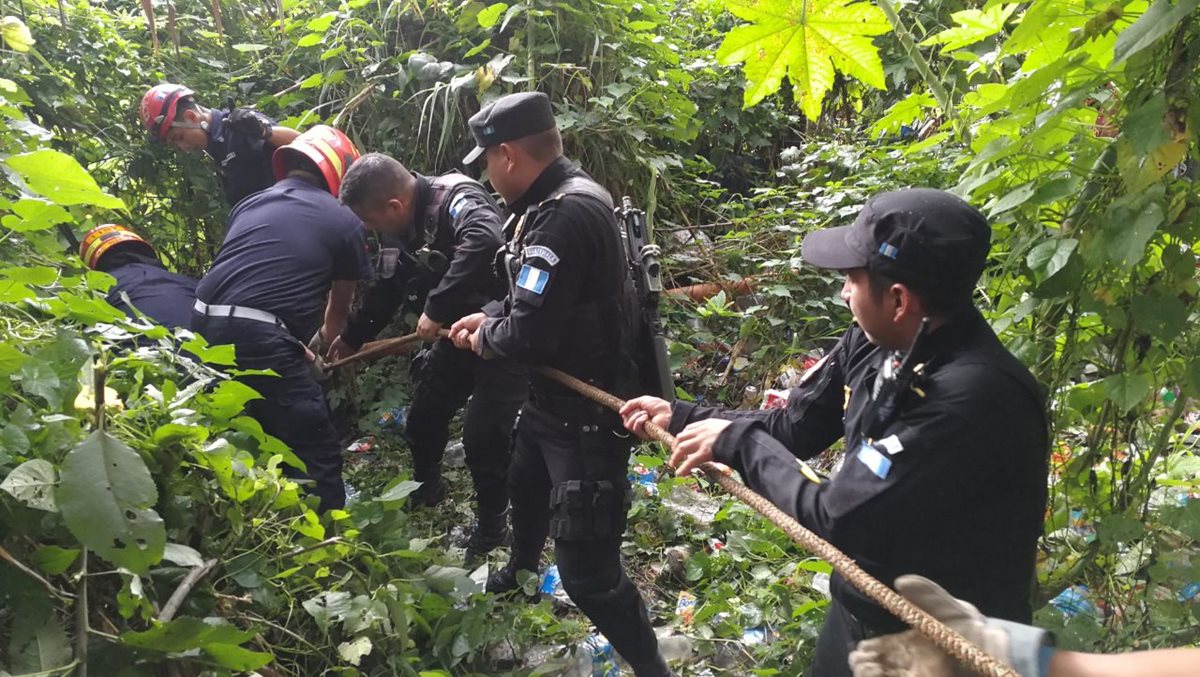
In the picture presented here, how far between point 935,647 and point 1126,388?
0.89 m

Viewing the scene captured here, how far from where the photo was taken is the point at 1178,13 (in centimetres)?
112

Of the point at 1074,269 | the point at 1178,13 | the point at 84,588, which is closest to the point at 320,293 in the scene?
the point at 84,588

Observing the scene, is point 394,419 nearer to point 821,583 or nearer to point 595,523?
point 595,523

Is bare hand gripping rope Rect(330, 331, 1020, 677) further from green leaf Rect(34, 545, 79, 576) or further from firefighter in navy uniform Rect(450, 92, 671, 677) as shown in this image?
green leaf Rect(34, 545, 79, 576)

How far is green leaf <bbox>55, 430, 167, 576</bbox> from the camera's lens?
3.65 feet

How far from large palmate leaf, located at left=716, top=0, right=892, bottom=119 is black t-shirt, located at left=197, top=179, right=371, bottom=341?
210 cm

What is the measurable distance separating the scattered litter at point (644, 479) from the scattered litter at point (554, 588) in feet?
2.24

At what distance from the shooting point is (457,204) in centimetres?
312

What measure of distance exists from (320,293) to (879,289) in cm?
251

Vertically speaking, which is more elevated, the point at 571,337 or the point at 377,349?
the point at 571,337

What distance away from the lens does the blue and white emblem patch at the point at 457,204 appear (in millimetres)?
3098

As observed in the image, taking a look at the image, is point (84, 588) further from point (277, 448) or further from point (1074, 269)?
point (1074, 269)

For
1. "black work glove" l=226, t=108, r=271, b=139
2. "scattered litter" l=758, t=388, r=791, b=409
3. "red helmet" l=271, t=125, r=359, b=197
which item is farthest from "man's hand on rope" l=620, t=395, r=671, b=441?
"black work glove" l=226, t=108, r=271, b=139

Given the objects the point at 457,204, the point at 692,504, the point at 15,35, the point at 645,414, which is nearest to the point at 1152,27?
the point at 645,414
